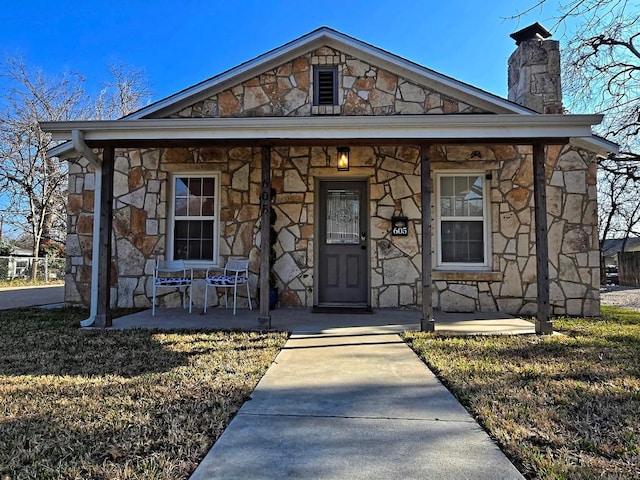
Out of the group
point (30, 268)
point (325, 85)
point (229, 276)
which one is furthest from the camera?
point (30, 268)

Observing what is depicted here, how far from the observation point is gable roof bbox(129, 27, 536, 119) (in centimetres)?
650

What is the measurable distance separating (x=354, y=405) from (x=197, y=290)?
464 centimetres

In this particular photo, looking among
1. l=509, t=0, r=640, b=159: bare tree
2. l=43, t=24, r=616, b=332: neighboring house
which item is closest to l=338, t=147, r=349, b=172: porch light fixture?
l=43, t=24, r=616, b=332: neighboring house

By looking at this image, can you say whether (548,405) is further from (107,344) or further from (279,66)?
(279,66)

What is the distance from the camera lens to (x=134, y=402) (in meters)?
2.57

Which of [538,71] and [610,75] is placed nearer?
[538,71]

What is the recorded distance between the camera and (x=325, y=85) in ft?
22.6

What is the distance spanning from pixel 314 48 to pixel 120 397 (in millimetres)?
6100

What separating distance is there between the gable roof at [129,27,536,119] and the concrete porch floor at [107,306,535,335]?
331cm

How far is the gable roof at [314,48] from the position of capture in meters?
6.50

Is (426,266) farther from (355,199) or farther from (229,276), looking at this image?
(229,276)

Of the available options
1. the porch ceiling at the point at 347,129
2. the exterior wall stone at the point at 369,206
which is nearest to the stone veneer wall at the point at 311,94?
the exterior wall stone at the point at 369,206

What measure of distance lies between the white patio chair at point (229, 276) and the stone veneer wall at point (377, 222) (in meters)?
0.21

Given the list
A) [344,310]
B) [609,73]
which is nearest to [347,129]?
[344,310]
